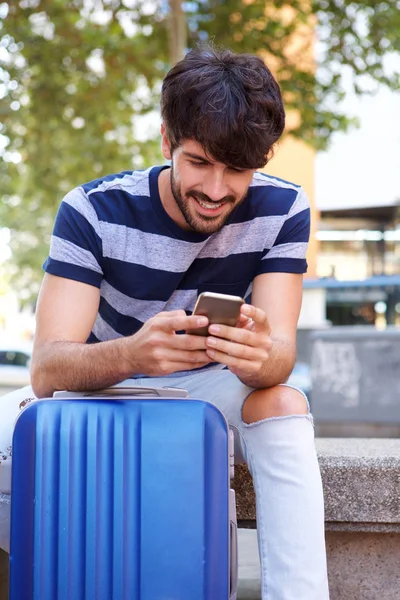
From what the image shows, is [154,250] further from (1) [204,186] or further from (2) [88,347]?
(2) [88,347]

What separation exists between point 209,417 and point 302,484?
0.85 feet

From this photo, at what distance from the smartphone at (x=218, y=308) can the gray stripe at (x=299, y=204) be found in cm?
68

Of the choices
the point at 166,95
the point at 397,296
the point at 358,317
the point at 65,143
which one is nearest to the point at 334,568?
the point at 166,95

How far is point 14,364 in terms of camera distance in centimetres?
1244

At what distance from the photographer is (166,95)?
2242 millimetres

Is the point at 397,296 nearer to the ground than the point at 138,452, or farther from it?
farther from it

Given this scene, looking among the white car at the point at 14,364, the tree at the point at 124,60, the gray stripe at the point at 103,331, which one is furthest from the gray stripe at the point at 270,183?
the white car at the point at 14,364

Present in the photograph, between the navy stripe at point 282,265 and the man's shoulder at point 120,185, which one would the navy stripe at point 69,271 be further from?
the navy stripe at point 282,265

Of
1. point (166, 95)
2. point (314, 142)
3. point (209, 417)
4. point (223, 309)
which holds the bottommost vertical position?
point (209, 417)

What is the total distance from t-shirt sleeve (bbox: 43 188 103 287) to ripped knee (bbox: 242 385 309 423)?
20.6 inches

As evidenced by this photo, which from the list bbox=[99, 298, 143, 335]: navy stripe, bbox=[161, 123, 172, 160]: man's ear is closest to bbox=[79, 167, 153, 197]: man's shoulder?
bbox=[161, 123, 172, 160]: man's ear

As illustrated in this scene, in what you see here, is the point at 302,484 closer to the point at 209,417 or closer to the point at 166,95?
the point at 209,417

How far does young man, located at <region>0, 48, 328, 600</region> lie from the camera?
187cm

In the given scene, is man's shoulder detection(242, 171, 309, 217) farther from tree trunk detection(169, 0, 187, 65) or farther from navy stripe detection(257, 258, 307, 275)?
tree trunk detection(169, 0, 187, 65)
